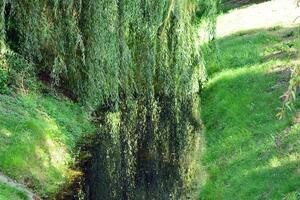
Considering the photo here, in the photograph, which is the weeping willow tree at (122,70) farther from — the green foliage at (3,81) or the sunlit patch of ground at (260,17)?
the sunlit patch of ground at (260,17)

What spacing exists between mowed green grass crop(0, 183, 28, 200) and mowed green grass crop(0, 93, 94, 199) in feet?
0.42

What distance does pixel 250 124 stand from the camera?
16.5 meters

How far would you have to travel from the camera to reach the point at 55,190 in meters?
14.1

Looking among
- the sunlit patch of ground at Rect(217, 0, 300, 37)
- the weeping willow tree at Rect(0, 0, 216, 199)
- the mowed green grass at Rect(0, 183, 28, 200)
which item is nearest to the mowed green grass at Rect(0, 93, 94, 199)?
the mowed green grass at Rect(0, 183, 28, 200)

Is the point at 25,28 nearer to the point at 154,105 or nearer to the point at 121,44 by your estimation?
the point at 121,44

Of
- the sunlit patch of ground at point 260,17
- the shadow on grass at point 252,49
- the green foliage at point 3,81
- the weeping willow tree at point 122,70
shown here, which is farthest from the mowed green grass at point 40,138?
the sunlit patch of ground at point 260,17

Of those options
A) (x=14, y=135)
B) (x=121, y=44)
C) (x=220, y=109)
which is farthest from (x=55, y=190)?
(x=220, y=109)

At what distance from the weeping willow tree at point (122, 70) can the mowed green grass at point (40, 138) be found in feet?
2.03

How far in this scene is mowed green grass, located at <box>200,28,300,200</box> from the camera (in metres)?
12.7

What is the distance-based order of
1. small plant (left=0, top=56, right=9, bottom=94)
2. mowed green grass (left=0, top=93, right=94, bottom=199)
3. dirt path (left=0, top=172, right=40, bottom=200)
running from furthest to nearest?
small plant (left=0, top=56, right=9, bottom=94) < mowed green grass (left=0, top=93, right=94, bottom=199) < dirt path (left=0, top=172, right=40, bottom=200)

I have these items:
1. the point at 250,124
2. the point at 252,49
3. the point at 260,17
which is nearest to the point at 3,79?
the point at 250,124

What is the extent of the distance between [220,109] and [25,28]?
691 centimetres

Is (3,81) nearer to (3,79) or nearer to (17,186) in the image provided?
(3,79)

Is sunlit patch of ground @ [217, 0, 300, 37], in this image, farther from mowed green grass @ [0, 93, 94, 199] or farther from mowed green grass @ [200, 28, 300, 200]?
mowed green grass @ [0, 93, 94, 199]
